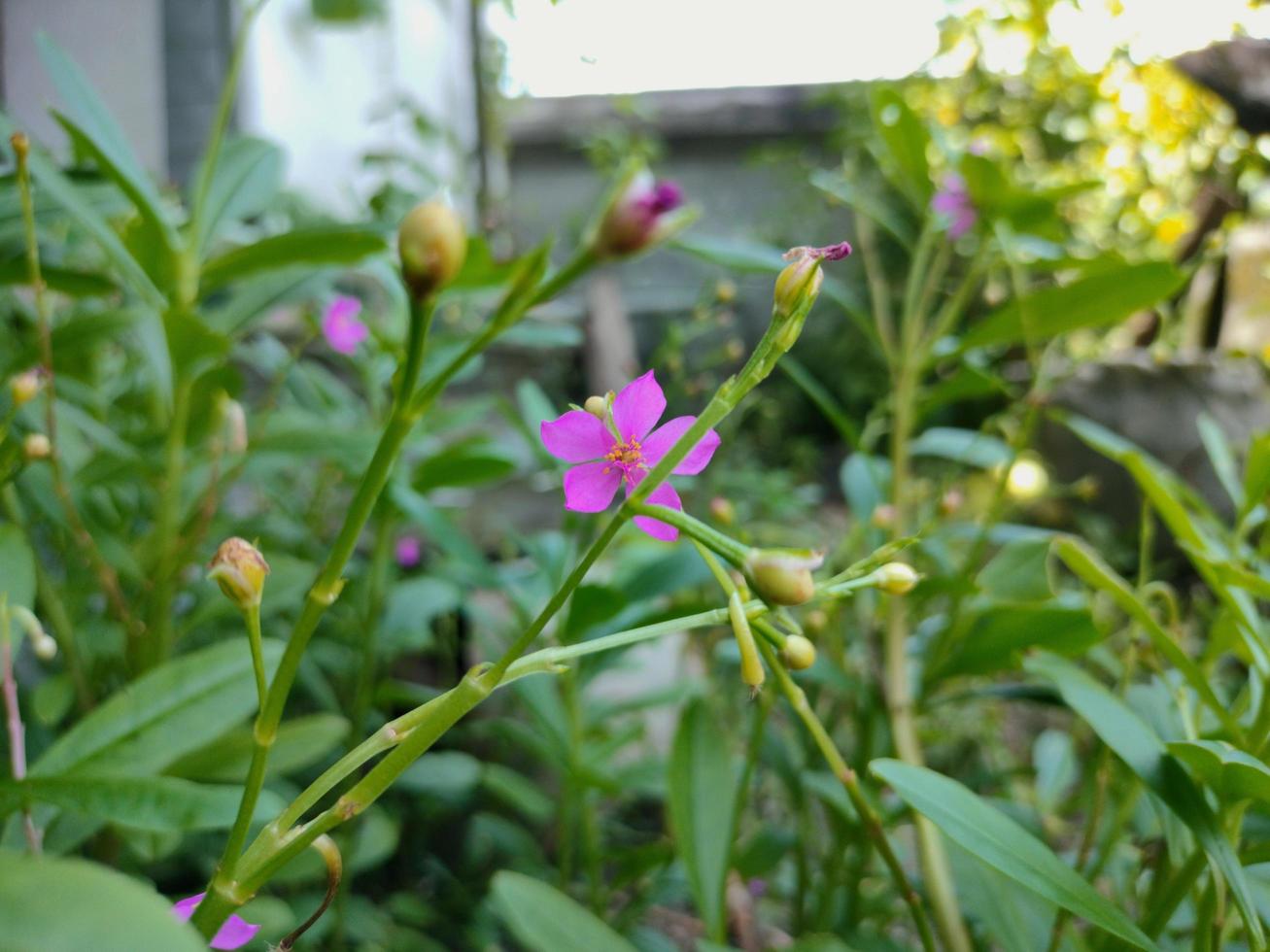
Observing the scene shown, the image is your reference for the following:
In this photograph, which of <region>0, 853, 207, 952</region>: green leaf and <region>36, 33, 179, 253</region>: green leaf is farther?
<region>36, 33, 179, 253</region>: green leaf

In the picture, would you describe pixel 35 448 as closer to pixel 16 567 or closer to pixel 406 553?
pixel 16 567

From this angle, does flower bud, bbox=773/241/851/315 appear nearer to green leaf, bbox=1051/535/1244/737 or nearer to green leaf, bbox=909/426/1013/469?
green leaf, bbox=1051/535/1244/737

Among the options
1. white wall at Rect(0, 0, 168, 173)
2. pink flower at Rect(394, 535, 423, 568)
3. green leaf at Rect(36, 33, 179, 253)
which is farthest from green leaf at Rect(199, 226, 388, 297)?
white wall at Rect(0, 0, 168, 173)

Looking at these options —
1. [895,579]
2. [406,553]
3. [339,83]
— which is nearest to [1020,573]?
[895,579]

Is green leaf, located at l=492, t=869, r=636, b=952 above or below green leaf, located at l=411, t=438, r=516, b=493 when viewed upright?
below

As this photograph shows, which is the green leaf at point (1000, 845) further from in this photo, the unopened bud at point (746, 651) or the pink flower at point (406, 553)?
the pink flower at point (406, 553)

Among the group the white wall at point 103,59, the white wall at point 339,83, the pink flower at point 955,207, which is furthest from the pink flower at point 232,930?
the white wall at point 103,59
